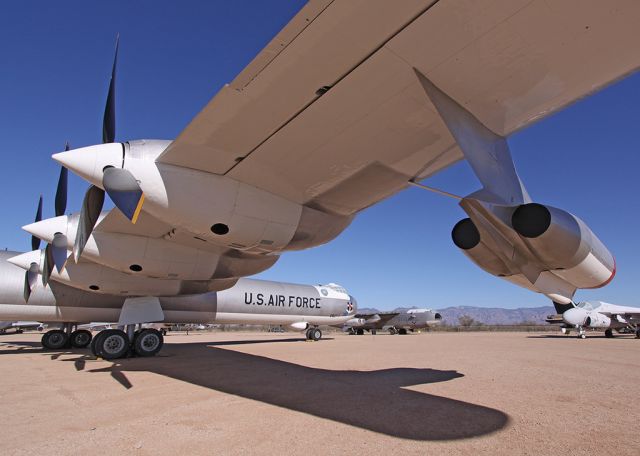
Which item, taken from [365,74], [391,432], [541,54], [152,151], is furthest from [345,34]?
[391,432]

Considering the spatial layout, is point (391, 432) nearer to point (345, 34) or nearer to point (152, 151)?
point (345, 34)

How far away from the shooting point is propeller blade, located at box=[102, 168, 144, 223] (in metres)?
4.88

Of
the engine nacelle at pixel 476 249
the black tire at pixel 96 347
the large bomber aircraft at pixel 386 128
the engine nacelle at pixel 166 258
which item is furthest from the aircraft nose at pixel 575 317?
the black tire at pixel 96 347

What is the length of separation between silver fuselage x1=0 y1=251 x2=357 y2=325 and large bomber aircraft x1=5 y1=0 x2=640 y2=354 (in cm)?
1003

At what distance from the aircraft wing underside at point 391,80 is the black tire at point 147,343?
8.94 metres

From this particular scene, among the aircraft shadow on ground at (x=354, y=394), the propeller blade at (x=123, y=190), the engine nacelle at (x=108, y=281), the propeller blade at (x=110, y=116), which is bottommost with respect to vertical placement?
the aircraft shadow on ground at (x=354, y=394)

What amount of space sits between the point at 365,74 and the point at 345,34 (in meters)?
0.56

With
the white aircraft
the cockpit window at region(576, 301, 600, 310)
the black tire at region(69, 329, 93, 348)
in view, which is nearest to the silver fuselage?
the black tire at region(69, 329, 93, 348)

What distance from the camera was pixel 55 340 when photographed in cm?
1638

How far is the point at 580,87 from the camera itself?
12.7 feet

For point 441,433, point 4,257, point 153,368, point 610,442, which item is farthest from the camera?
point 4,257

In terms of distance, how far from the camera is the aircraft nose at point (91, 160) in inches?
199

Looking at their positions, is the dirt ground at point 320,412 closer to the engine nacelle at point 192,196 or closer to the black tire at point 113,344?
the black tire at point 113,344

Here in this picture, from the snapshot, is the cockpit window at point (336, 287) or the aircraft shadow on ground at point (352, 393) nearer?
the aircraft shadow on ground at point (352, 393)
